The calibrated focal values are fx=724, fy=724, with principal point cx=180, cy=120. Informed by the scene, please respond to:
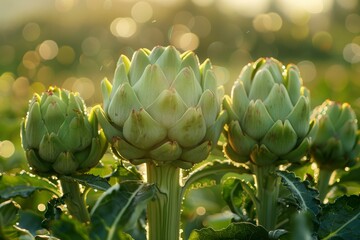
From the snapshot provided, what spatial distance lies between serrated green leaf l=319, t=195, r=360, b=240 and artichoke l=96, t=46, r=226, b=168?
15 cm

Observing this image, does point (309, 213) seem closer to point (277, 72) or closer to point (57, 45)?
point (277, 72)

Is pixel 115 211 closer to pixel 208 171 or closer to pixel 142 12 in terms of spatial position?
pixel 208 171

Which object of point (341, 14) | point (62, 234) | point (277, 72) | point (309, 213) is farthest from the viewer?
point (341, 14)

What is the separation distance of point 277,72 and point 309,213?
207mm

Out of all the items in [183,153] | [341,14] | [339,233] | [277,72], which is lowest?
[339,233]

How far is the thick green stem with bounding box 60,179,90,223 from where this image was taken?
889 millimetres

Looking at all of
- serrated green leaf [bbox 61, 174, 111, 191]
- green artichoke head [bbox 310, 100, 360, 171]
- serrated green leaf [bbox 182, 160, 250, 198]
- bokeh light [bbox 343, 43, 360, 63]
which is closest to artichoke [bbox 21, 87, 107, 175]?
serrated green leaf [bbox 61, 174, 111, 191]

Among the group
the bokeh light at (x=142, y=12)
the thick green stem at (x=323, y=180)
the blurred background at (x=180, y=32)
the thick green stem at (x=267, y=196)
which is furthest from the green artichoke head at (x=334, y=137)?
the bokeh light at (x=142, y=12)

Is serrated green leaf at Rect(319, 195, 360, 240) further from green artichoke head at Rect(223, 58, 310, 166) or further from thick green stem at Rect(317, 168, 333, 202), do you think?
thick green stem at Rect(317, 168, 333, 202)

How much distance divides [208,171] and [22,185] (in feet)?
0.76

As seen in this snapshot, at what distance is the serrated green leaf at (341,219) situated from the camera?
0.80 meters

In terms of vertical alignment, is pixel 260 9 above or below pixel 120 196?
above

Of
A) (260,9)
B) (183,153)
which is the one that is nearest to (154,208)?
(183,153)

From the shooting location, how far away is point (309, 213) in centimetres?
79
